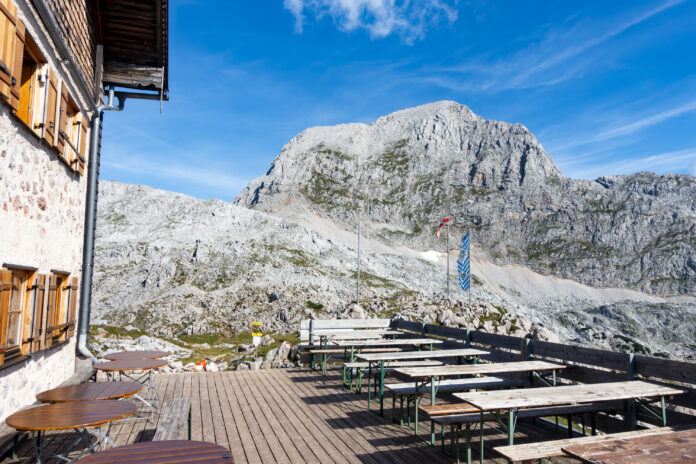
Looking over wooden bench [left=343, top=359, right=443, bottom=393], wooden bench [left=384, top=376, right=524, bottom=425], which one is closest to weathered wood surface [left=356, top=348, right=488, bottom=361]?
wooden bench [left=343, top=359, right=443, bottom=393]

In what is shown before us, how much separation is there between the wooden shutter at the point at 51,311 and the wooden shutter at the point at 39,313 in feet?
0.49

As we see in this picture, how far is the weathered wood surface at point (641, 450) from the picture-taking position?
9.05 ft

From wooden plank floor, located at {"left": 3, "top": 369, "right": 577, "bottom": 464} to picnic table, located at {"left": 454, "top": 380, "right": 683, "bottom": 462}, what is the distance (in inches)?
42.9

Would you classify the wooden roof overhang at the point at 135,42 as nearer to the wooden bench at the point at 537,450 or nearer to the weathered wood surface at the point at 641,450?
the wooden bench at the point at 537,450

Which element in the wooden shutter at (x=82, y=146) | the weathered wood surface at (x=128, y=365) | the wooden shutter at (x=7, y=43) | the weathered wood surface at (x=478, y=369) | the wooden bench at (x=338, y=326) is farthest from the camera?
the wooden bench at (x=338, y=326)

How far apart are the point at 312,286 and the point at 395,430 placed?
35.3 meters

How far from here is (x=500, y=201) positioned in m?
109

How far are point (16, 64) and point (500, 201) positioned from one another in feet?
370

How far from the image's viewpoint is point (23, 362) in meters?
5.71

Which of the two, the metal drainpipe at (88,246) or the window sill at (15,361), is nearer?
the window sill at (15,361)

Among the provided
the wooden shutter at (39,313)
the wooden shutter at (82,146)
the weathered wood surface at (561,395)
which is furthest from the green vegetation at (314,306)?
the weathered wood surface at (561,395)

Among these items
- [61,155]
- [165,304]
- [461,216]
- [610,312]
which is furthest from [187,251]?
[461,216]

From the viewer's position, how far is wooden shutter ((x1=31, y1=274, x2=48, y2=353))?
5.89m

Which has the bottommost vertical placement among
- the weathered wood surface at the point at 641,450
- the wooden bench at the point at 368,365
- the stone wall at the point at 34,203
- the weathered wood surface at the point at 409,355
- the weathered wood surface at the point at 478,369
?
the wooden bench at the point at 368,365
